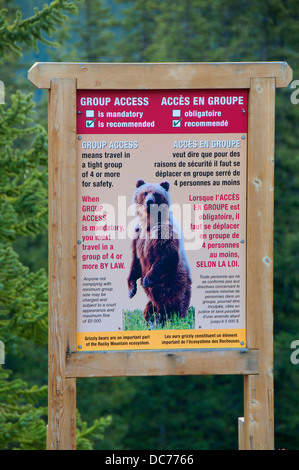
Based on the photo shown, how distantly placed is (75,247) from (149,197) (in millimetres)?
523

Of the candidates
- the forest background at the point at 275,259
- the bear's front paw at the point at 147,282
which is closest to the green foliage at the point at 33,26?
the bear's front paw at the point at 147,282

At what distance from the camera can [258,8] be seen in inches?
1139

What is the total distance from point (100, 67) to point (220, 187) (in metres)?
0.99

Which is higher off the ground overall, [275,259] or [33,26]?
[33,26]

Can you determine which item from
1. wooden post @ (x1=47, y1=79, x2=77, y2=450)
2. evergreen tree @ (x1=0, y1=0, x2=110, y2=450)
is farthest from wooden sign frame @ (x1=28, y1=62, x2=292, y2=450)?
evergreen tree @ (x1=0, y1=0, x2=110, y2=450)

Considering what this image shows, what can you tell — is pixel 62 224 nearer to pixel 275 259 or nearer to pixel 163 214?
pixel 163 214

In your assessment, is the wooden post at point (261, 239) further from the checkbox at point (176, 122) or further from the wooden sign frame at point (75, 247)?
the checkbox at point (176, 122)

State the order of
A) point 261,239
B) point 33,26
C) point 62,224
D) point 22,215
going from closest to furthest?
1. point 62,224
2. point 261,239
3. point 33,26
4. point 22,215

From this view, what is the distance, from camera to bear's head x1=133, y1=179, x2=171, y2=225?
170 inches

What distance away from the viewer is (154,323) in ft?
14.3

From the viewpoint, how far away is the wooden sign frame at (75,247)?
4.26m

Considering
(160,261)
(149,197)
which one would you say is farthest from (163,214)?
(160,261)

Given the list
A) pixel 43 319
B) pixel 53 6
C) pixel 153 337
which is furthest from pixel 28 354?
pixel 153 337

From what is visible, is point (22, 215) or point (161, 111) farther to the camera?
point (22, 215)
